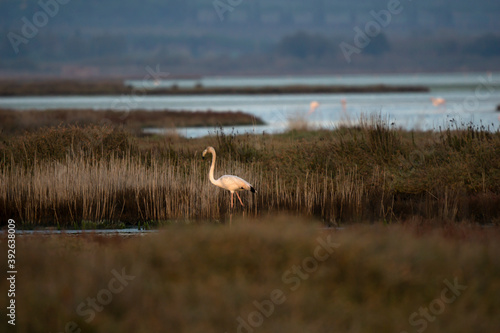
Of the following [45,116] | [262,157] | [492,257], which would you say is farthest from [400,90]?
[492,257]

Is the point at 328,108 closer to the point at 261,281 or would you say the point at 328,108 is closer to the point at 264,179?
the point at 264,179

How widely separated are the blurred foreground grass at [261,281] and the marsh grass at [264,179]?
3.56m

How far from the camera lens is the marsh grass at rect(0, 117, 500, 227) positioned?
44.5 feet

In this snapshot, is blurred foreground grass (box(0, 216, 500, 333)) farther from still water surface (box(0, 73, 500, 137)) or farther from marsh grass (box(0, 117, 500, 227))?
still water surface (box(0, 73, 500, 137))

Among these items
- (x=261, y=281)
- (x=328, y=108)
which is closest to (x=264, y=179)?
(x=261, y=281)

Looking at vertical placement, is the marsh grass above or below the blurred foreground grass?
above

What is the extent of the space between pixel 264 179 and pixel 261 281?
26.5 ft

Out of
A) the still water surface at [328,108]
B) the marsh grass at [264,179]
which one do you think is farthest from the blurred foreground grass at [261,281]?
the still water surface at [328,108]

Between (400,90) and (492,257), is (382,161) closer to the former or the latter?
(492,257)

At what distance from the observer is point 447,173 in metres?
15.9

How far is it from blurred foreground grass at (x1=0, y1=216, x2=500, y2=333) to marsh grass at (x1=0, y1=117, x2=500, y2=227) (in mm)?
3556

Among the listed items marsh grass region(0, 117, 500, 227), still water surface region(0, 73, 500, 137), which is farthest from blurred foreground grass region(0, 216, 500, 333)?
still water surface region(0, 73, 500, 137)

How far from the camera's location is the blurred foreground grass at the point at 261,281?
6793 millimetres

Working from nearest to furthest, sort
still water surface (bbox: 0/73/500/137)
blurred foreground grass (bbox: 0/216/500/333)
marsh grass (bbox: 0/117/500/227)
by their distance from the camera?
blurred foreground grass (bbox: 0/216/500/333), marsh grass (bbox: 0/117/500/227), still water surface (bbox: 0/73/500/137)
